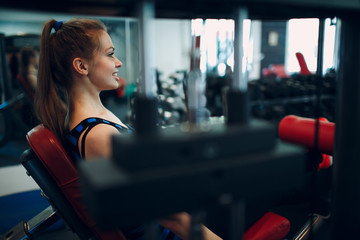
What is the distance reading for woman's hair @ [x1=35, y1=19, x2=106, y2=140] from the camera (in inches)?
44.1

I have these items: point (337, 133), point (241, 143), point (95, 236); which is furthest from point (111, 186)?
point (95, 236)

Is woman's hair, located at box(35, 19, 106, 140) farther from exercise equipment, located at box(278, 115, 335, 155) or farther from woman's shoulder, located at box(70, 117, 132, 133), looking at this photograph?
exercise equipment, located at box(278, 115, 335, 155)

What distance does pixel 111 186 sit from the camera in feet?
1.20

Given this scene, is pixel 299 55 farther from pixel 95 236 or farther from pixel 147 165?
pixel 95 236

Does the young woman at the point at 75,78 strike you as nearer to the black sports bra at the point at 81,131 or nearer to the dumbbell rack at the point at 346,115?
the black sports bra at the point at 81,131

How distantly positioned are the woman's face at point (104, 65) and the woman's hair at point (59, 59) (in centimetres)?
2

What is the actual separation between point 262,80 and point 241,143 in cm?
484

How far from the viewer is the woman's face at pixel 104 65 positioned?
1.14m

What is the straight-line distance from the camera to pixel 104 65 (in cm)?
115

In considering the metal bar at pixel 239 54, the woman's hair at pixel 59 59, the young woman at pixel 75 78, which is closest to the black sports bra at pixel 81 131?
the young woman at pixel 75 78

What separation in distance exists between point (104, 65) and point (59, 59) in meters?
0.17

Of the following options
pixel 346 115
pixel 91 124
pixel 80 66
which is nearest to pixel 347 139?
pixel 346 115

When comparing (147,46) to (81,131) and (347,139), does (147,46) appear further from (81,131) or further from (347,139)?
(81,131)

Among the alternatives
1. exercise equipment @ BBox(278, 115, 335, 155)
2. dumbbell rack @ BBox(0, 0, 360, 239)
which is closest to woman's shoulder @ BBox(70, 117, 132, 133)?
dumbbell rack @ BBox(0, 0, 360, 239)
